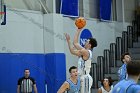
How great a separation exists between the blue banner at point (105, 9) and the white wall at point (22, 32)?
3975 mm

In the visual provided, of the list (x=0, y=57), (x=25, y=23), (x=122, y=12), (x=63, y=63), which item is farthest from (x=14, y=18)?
(x=122, y=12)

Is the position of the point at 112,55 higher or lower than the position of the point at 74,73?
higher

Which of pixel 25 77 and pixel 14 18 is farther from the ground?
pixel 14 18

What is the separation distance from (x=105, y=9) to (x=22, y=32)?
18.2ft

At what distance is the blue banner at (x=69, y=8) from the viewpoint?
14.9m

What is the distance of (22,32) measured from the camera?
520 inches

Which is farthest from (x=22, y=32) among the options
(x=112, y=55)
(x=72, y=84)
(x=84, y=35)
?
(x=72, y=84)

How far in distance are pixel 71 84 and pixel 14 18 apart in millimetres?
5662

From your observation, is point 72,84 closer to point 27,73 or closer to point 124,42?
point 27,73

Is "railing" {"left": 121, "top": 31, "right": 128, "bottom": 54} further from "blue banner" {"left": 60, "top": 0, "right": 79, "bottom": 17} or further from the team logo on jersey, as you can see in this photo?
"blue banner" {"left": 60, "top": 0, "right": 79, "bottom": 17}

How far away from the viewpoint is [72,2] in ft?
50.5

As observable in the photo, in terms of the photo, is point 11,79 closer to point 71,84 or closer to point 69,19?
point 69,19

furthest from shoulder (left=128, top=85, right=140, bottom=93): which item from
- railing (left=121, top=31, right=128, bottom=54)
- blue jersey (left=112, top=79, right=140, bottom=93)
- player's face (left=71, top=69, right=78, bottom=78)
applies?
railing (left=121, top=31, right=128, bottom=54)

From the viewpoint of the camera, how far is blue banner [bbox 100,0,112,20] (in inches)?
682
